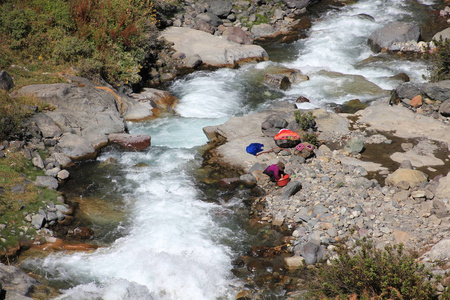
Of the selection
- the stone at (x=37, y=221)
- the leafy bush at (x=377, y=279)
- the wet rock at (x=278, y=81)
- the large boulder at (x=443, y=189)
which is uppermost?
the leafy bush at (x=377, y=279)

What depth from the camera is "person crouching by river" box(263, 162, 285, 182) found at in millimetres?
10945

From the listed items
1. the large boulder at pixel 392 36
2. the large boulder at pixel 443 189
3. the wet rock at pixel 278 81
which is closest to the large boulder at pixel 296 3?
the large boulder at pixel 392 36

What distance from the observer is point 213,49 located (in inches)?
805

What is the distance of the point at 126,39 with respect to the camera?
57.3 ft

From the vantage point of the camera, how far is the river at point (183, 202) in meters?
8.22

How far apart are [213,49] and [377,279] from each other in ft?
51.1

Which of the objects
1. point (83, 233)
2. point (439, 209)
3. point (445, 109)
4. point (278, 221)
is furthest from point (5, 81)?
point (445, 109)

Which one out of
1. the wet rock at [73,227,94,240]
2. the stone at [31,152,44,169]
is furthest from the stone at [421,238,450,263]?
the stone at [31,152,44,169]

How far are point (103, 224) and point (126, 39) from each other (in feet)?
32.4

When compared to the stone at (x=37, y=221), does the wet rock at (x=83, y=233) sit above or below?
below

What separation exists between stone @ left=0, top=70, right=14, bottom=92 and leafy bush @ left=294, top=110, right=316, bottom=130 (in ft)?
28.4

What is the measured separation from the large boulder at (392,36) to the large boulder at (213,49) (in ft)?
17.7

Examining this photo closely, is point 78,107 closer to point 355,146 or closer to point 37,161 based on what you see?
point 37,161

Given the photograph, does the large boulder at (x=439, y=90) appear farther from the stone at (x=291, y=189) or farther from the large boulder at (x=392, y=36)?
the large boulder at (x=392, y=36)
